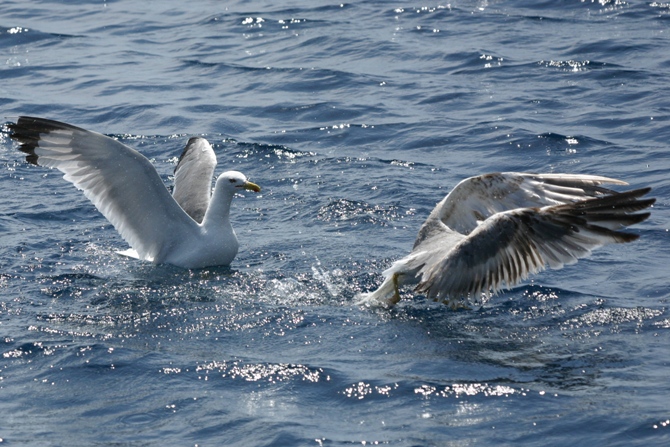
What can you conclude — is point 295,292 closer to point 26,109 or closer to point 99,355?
point 99,355

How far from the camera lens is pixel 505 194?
8750mm

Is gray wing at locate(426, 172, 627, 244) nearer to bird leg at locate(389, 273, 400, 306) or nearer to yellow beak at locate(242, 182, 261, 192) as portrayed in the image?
bird leg at locate(389, 273, 400, 306)

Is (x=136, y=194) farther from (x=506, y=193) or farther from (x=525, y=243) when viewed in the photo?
(x=525, y=243)

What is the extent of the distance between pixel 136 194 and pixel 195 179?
145cm

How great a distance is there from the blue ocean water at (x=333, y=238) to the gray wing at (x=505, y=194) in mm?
737

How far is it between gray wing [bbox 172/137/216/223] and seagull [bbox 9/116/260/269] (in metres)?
0.26

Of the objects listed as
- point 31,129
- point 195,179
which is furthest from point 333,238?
point 31,129

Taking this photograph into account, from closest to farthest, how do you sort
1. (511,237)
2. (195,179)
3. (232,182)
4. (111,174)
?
(511,237) < (111,174) < (232,182) < (195,179)

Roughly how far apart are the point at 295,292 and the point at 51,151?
2476 millimetres

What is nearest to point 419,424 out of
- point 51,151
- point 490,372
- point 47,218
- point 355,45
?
point 490,372

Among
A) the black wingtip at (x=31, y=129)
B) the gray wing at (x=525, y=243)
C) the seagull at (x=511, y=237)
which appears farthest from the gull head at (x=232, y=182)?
the gray wing at (x=525, y=243)

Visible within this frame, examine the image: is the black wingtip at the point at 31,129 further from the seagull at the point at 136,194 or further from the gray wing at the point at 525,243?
the gray wing at the point at 525,243

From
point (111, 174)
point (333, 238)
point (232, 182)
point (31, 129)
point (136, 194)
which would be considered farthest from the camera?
point (333, 238)

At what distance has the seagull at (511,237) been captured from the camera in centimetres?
716
